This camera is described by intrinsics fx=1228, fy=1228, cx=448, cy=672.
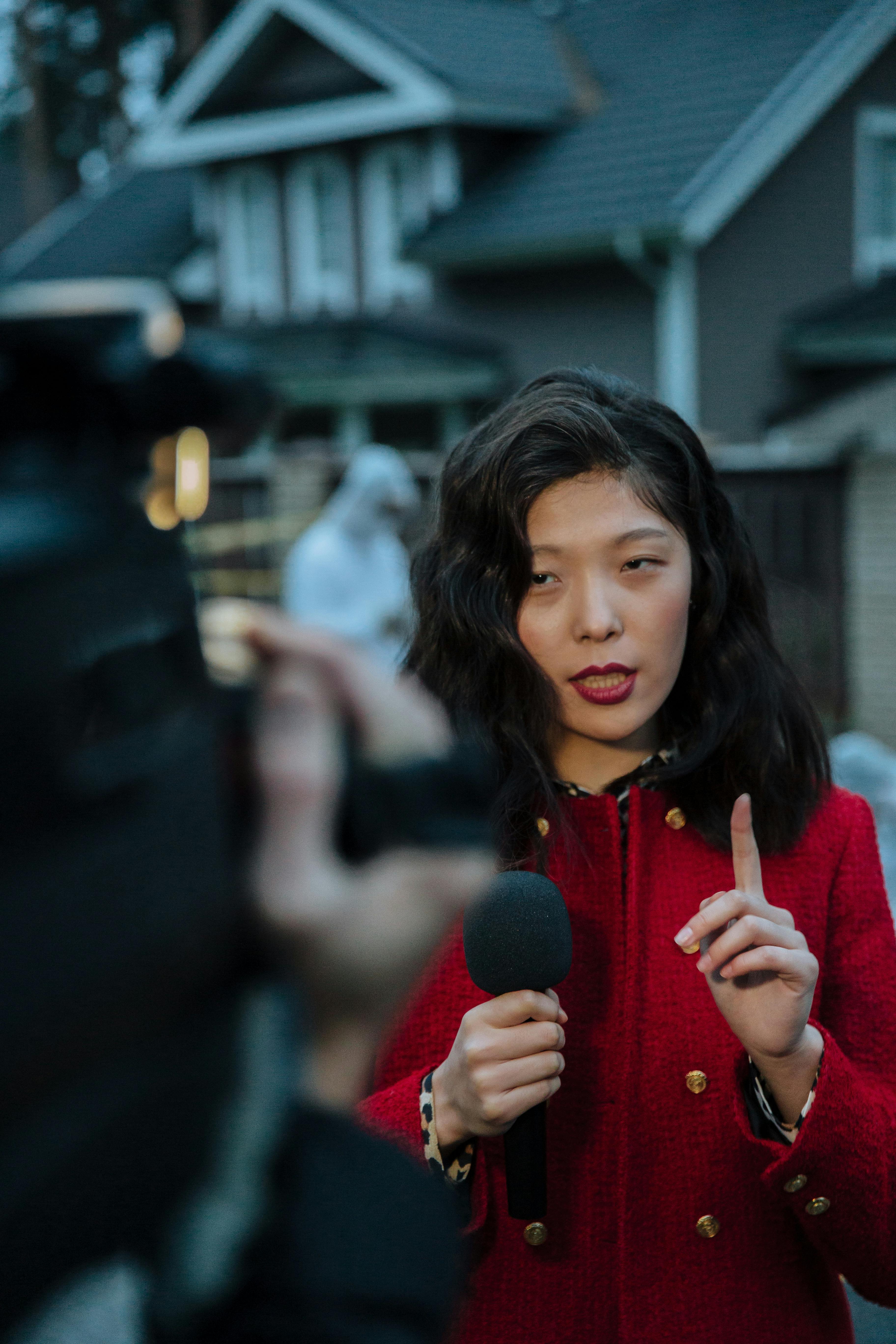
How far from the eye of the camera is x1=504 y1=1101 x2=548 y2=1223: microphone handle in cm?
115

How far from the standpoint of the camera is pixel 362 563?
611 cm

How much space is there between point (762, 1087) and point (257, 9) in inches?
587

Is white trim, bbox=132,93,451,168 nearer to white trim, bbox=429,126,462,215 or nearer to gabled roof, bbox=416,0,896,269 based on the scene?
white trim, bbox=429,126,462,215

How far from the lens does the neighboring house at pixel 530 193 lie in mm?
12336

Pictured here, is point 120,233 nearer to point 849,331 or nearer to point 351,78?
point 351,78

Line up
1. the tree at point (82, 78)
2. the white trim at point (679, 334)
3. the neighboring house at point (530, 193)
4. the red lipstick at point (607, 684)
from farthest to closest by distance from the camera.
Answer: the neighboring house at point (530, 193) < the white trim at point (679, 334) < the tree at point (82, 78) < the red lipstick at point (607, 684)

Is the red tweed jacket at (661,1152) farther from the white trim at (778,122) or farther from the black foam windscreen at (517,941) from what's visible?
the white trim at (778,122)

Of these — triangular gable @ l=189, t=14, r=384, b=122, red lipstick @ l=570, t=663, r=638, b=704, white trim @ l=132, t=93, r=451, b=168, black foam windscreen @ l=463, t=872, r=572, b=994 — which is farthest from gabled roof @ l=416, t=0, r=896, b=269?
black foam windscreen @ l=463, t=872, r=572, b=994

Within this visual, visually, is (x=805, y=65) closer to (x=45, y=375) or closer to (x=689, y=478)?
(x=689, y=478)

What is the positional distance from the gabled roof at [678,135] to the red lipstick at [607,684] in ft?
36.9

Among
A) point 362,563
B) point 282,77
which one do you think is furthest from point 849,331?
point 362,563

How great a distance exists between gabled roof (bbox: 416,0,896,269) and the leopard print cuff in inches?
454

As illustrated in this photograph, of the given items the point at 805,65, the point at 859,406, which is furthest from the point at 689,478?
the point at 805,65

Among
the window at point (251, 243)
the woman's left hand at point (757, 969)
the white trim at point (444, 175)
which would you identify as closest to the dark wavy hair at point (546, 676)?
the woman's left hand at point (757, 969)
